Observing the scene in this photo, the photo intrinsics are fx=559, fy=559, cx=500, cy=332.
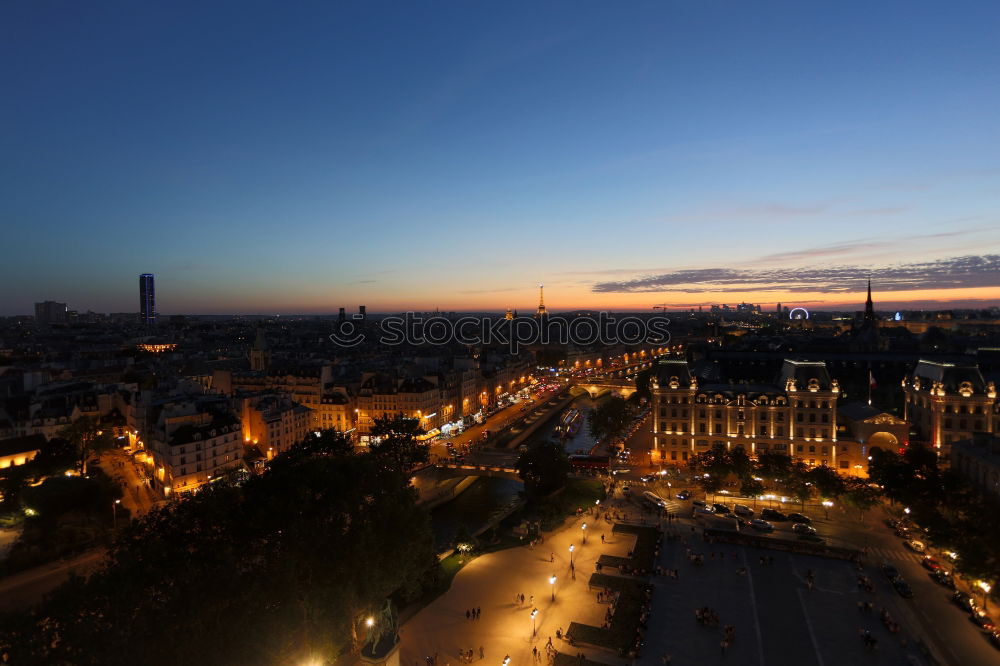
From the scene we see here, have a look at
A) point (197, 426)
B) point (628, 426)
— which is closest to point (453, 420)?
point (628, 426)

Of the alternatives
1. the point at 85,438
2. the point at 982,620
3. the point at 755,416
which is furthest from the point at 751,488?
the point at 85,438

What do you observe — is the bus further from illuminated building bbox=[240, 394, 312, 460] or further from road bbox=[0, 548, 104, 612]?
road bbox=[0, 548, 104, 612]

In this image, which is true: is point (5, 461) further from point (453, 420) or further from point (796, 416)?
point (796, 416)

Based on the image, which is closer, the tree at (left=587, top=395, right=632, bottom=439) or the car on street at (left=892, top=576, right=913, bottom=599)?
the car on street at (left=892, top=576, right=913, bottom=599)

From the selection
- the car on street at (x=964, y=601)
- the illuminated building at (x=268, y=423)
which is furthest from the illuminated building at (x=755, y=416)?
the illuminated building at (x=268, y=423)

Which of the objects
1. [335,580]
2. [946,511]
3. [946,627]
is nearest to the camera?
[335,580]

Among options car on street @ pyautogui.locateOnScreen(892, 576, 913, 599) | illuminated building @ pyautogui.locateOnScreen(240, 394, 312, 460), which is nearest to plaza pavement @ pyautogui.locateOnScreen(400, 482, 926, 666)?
car on street @ pyautogui.locateOnScreen(892, 576, 913, 599)
